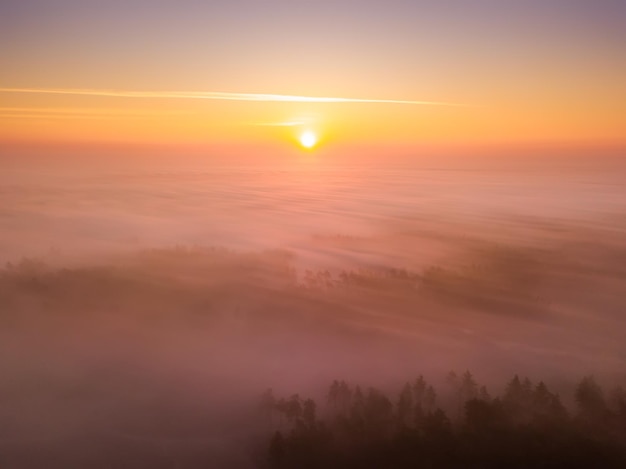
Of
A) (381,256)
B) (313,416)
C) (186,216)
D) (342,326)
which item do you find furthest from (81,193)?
(313,416)

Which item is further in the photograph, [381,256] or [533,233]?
[533,233]

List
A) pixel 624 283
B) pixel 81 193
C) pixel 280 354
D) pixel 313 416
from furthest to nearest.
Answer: pixel 81 193 < pixel 624 283 < pixel 280 354 < pixel 313 416

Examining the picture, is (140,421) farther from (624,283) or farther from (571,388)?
(624,283)

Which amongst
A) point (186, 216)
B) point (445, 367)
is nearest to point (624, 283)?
point (445, 367)

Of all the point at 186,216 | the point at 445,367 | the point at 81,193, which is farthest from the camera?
the point at 81,193

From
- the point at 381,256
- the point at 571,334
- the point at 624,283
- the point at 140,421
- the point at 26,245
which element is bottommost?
the point at 140,421

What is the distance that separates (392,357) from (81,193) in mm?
68408

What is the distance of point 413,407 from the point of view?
13.0 metres

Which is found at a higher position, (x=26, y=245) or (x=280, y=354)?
Answer: (x=26, y=245)

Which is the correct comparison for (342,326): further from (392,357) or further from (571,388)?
(571,388)

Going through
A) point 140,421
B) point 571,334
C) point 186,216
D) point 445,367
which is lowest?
point 140,421

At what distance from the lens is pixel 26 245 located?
37.4 metres

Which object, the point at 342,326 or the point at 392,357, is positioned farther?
the point at 342,326

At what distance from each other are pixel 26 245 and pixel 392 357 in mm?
35134
